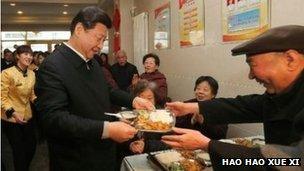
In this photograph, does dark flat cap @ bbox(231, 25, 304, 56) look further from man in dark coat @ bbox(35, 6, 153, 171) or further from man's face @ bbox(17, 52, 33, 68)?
man's face @ bbox(17, 52, 33, 68)

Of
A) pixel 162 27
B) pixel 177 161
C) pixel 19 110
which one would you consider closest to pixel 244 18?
pixel 177 161

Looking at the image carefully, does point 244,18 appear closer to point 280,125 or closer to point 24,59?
point 280,125

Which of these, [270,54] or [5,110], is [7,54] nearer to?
[5,110]

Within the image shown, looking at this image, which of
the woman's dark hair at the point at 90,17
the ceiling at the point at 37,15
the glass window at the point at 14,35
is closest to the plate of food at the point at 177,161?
the woman's dark hair at the point at 90,17

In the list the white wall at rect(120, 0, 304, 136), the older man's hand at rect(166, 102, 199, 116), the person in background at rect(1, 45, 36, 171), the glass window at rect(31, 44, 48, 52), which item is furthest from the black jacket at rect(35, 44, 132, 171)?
the glass window at rect(31, 44, 48, 52)

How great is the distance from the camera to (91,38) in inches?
63.0

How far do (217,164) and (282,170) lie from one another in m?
0.23

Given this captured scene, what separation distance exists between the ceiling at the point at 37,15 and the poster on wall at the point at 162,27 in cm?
350

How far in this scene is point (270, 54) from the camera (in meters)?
1.08

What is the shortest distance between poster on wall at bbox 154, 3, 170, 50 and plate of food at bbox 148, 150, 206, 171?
261 cm

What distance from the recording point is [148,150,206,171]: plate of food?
60.7 inches

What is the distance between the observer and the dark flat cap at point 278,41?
3.47 feet

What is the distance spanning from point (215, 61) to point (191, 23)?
0.64 metres

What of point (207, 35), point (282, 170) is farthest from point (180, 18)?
point (282, 170)
